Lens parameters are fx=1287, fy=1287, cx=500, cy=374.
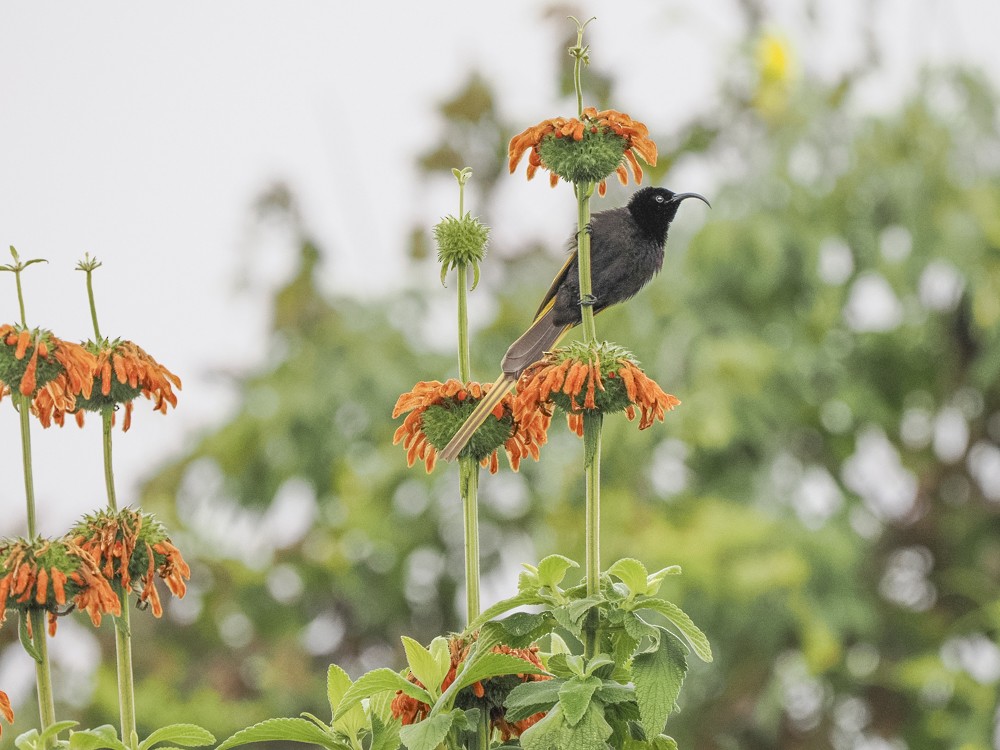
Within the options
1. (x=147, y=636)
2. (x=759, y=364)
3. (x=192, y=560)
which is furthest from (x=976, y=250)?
(x=147, y=636)

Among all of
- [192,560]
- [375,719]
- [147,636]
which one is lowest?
[147,636]

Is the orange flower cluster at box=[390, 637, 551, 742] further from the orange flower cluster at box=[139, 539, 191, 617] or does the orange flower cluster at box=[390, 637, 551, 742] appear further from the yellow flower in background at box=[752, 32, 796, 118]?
the yellow flower in background at box=[752, 32, 796, 118]

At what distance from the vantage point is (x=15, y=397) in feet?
4.00

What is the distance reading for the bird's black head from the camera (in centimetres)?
161

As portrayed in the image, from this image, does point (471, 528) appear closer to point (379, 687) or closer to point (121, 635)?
point (379, 687)

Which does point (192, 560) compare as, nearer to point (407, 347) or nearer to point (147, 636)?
point (147, 636)

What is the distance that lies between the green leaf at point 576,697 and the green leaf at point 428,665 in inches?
5.9

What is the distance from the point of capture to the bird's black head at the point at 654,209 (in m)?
1.61

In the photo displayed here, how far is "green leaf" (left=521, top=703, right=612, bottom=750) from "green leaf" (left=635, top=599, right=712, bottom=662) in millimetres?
110

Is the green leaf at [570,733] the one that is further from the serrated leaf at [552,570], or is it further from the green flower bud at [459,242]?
the green flower bud at [459,242]

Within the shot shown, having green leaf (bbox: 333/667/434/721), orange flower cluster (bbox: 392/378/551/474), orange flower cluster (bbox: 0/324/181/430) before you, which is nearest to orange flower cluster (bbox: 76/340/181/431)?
orange flower cluster (bbox: 0/324/181/430)

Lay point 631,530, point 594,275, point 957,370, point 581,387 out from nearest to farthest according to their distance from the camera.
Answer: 1. point 581,387
2. point 594,275
3. point 631,530
4. point 957,370

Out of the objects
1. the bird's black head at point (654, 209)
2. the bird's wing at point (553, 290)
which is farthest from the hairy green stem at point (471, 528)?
the bird's black head at point (654, 209)

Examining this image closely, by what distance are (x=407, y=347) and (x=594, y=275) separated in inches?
187
